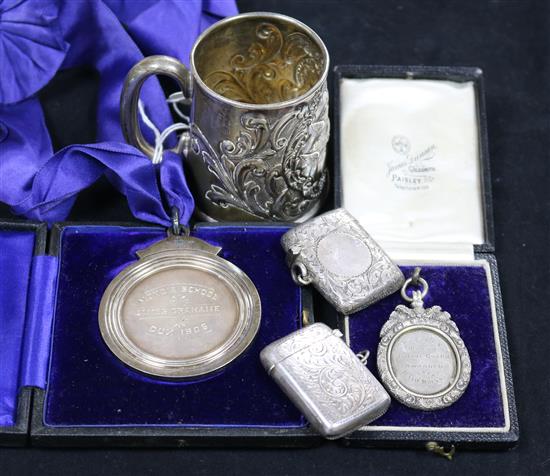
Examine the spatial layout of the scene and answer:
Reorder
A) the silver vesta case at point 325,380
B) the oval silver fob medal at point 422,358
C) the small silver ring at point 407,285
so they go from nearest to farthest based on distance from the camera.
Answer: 1. the silver vesta case at point 325,380
2. the oval silver fob medal at point 422,358
3. the small silver ring at point 407,285

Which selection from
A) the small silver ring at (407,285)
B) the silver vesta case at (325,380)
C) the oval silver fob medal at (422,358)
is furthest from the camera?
the small silver ring at (407,285)

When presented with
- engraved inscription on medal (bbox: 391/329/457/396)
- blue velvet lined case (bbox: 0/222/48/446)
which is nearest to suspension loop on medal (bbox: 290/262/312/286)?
engraved inscription on medal (bbox: 391/329/457/396)

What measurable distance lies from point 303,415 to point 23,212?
0.73 meters

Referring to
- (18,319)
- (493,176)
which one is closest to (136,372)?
(18,319)

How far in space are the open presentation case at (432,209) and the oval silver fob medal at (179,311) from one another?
0.22 meters

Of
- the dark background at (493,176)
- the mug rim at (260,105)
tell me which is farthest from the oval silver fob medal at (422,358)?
the mug rim at (260,105)

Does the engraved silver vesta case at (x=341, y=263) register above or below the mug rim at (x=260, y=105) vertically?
below

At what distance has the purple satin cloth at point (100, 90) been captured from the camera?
205cm

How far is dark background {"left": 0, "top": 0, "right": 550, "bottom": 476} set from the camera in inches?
73.2

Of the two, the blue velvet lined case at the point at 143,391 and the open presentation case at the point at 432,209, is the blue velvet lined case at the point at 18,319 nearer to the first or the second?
the blue velvet lined case at the point at 143,391

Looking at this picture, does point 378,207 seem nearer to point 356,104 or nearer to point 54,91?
point 356,104

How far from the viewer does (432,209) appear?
7.12 feet

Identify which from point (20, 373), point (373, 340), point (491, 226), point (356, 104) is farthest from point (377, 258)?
point (20, 373)

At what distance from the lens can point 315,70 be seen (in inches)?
80.7
